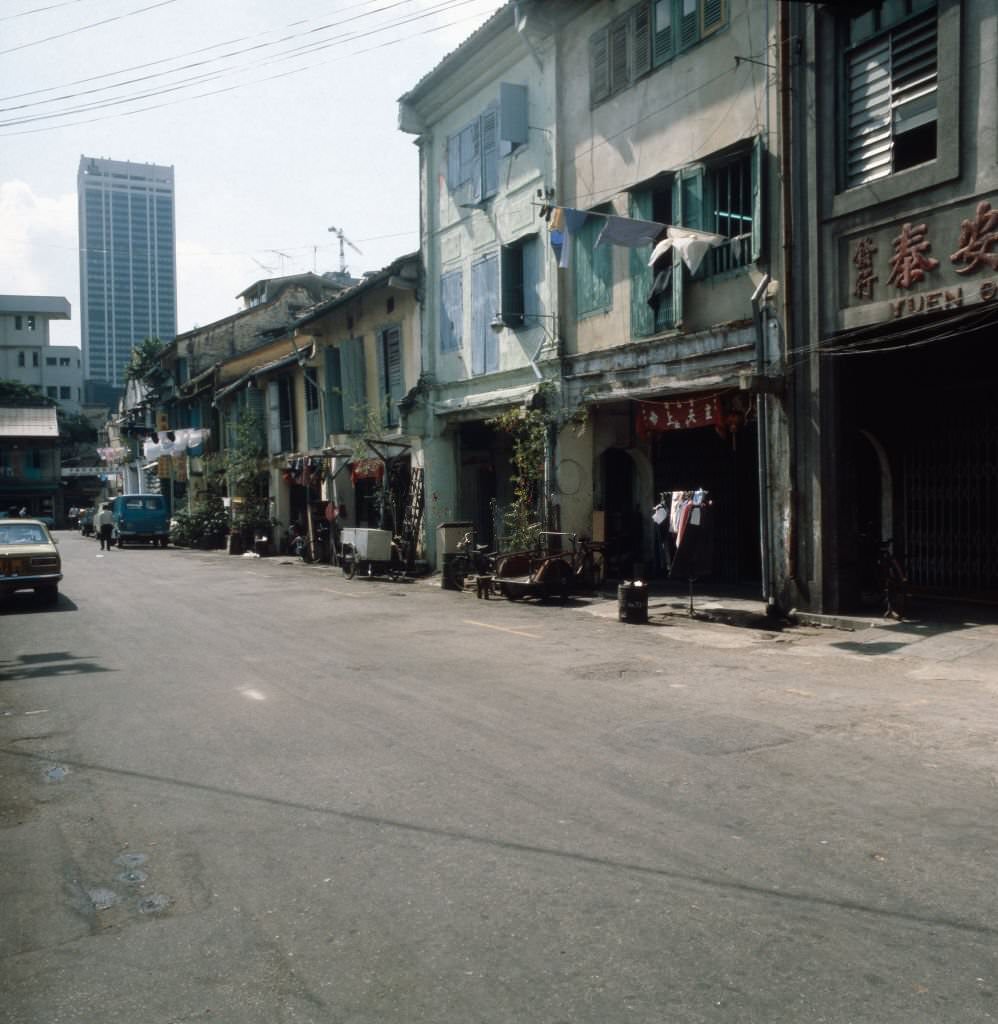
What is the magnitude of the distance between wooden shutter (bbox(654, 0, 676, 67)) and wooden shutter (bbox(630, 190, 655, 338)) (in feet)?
6.83

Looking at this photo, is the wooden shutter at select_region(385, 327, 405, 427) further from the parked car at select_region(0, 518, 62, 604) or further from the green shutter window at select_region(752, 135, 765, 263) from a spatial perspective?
the green shutter window at select_region(752, 135, 765, 263)

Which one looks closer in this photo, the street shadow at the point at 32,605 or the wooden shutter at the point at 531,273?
the street shadow at the point at 32,605

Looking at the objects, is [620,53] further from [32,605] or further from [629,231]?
[32,605]

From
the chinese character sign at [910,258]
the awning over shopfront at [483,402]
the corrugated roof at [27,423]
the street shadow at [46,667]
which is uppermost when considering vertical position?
Answer: the corrugated roof at [27,423]

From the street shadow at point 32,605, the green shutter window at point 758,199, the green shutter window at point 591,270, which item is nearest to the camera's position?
the green shutter window at point 758,199

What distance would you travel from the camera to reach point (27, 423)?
72188 mm

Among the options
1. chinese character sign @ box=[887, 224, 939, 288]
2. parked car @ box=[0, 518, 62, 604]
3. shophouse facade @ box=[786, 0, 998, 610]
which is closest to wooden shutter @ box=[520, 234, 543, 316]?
shophouse facade @ box=[786, 0, 998, 610]

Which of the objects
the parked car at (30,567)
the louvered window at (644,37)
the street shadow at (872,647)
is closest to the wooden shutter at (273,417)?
the parked car at (30,567)

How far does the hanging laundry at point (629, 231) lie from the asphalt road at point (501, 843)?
22.5 ft

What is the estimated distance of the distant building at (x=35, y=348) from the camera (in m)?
95.8

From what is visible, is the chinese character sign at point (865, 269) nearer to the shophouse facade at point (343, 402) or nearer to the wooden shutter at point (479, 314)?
the wooden shutter at point (479, 314)

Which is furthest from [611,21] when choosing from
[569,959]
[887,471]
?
[569,959]

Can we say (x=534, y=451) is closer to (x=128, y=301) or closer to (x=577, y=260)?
(x=577, y=260)

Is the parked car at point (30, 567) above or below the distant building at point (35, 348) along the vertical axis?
below
